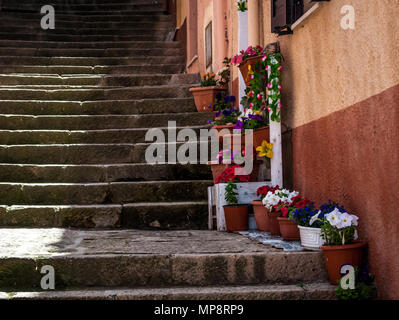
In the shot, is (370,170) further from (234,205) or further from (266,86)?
(266,86)

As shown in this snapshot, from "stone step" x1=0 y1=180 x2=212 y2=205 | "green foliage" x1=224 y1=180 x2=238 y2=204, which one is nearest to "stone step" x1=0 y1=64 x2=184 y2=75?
"stone step" x1=0 y1=180 x2=212 y2=205

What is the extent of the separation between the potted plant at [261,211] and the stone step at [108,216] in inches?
22.1

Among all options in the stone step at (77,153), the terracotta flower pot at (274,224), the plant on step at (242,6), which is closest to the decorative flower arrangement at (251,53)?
the plant on step at (242,6)

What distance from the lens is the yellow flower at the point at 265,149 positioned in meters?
4.49

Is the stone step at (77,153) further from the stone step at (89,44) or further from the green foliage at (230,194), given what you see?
the stone step at (89,44)

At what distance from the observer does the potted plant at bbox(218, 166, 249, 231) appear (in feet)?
14.7

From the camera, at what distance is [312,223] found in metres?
3.34

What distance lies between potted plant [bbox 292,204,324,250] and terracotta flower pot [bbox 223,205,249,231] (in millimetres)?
974

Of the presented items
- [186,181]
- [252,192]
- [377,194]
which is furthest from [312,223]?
[186,181]

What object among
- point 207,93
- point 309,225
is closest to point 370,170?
point 309,225

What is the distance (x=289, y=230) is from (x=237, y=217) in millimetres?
776

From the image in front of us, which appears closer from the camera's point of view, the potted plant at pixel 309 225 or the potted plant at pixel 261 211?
the potted plant at pixel 309 225

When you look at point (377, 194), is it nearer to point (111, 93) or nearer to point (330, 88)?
point (330, 88)

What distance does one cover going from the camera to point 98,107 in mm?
6578
